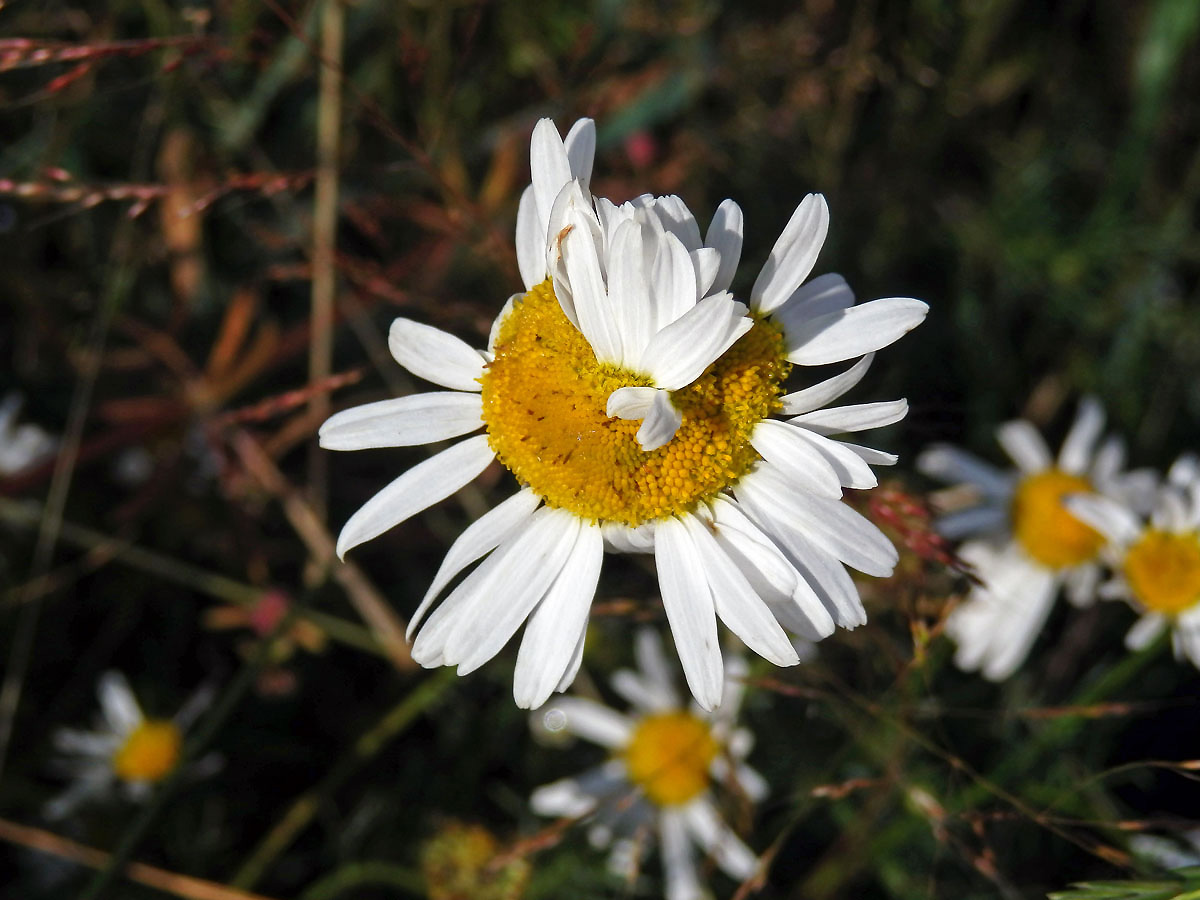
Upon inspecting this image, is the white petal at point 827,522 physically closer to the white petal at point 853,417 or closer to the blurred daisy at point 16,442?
the white petal at point 853,417

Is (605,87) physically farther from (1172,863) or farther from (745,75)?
(1172,863)

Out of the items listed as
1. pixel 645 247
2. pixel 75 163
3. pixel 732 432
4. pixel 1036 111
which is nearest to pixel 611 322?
pixel 645 247

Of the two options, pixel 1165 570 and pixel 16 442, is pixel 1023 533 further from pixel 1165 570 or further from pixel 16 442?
pixel 16 442

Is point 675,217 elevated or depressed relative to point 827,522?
elevated

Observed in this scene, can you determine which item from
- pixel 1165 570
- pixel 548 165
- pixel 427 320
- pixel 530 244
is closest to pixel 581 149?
pixel 548 165

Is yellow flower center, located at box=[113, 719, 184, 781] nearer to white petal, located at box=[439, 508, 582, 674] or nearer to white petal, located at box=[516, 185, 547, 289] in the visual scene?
white petal, located at box=[439, 508, 582, 674]

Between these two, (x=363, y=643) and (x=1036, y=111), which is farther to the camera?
(x=1036, y=111)
